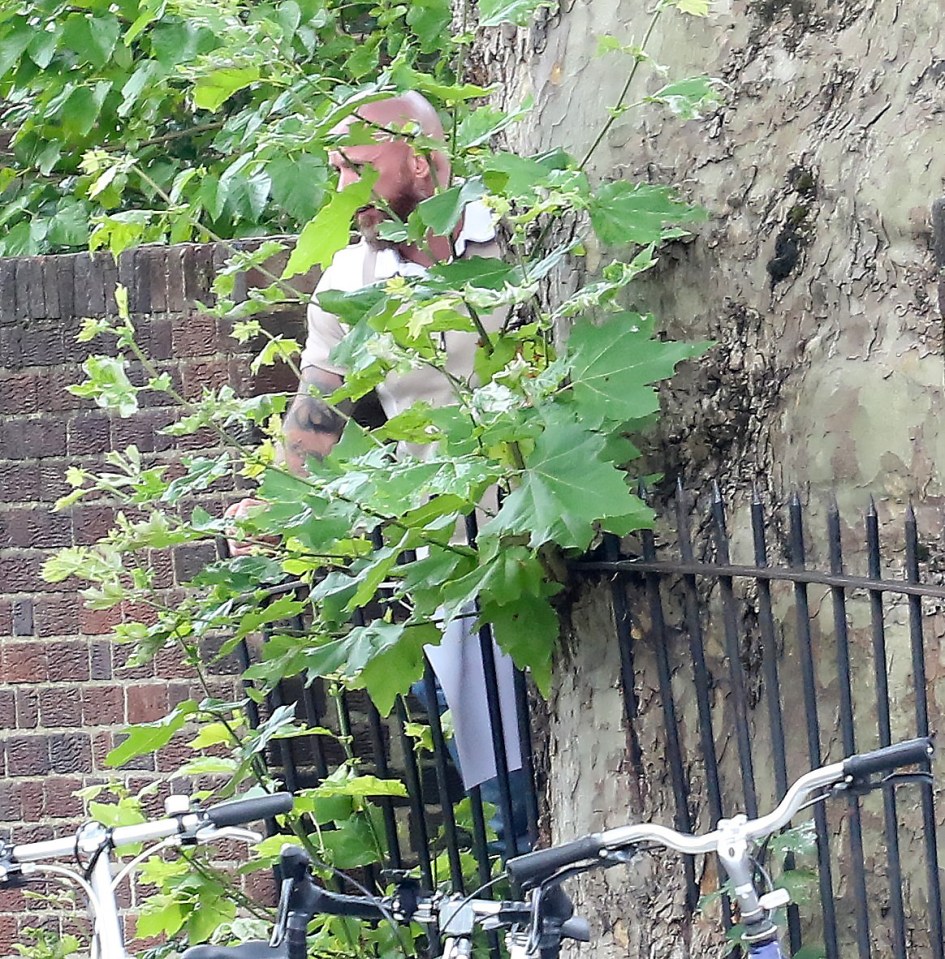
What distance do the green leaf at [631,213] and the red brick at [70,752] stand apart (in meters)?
2.41

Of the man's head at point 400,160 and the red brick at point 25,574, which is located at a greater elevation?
the man's head at point 400,160

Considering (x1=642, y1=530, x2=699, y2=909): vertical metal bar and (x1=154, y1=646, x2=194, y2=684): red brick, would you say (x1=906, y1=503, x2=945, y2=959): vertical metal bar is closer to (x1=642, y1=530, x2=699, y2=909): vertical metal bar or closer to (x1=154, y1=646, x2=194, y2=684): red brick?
(x1=642, y1=530, x2=699, y2=909): vertical metal bar

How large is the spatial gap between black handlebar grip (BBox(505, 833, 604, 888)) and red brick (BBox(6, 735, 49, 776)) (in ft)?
8.59

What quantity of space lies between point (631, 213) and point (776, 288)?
28 cm

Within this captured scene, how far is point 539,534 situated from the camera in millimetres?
2014

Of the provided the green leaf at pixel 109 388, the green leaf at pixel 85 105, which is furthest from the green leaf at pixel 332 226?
the green leaf at pixel 85 105

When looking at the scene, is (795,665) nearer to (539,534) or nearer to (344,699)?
(539,534)

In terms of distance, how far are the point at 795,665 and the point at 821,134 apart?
0.85 m

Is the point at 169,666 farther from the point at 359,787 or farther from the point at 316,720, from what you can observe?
the point at 359,787

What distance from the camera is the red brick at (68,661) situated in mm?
3936

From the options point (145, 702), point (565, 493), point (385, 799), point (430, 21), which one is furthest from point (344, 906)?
point (430, 21)

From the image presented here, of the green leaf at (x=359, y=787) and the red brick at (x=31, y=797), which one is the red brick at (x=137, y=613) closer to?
the red brick at (x=31, y=797)

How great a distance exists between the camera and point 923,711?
2.01m

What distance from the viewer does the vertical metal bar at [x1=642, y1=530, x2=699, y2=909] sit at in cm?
230
